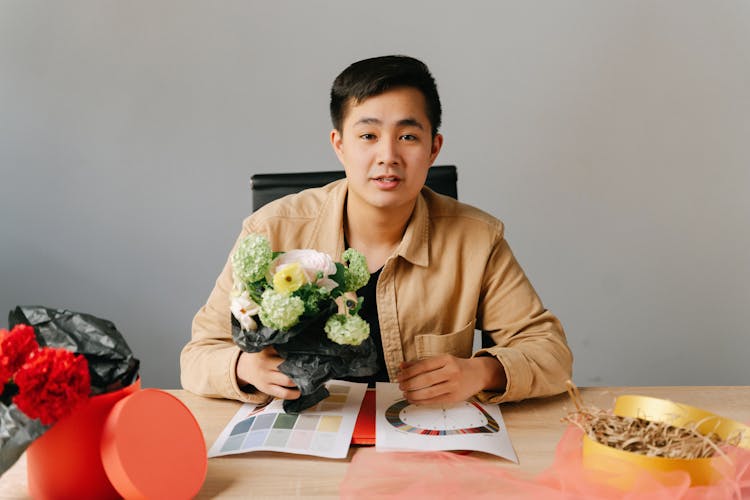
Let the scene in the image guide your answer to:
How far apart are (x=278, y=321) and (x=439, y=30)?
176cm

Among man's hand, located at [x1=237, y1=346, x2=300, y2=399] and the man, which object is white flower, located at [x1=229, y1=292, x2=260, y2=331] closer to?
man's hand, located at [x1=237, y1=346, x2=300, y2=399]

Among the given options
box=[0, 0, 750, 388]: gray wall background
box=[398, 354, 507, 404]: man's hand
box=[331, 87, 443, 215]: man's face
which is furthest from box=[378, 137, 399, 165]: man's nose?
box=[0, 0, 750, 388]: gray wall background

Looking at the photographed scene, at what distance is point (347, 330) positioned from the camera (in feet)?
3.34

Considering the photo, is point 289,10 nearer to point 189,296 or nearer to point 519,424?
point 189,296

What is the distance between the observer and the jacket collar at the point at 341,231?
160 centimetres

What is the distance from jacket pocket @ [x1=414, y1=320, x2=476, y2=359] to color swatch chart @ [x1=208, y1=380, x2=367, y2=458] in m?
0.31

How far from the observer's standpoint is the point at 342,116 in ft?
5.13

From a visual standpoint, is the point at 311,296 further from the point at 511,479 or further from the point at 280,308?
the point at 511,479

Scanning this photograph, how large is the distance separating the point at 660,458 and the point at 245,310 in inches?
24.3

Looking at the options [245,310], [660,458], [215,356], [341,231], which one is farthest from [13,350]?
[341,231]

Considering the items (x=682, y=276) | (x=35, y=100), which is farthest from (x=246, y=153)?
(x=682, y=276)

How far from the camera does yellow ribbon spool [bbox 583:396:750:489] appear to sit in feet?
2.86

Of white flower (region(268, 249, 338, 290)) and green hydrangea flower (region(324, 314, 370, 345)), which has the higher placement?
white flower (region(268, 249, 338, 290))

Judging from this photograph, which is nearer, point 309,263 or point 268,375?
point 309,263
